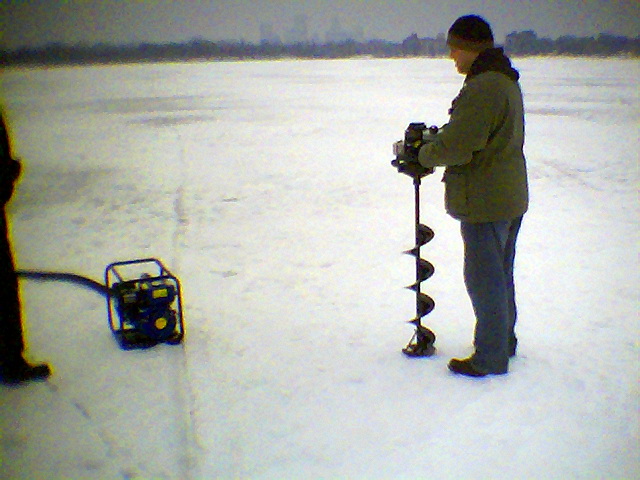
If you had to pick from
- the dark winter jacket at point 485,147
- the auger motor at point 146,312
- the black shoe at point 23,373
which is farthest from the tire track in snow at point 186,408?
the dark winter jacket at point 485,147

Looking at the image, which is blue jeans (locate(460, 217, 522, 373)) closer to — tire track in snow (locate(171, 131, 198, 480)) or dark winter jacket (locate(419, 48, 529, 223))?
dark winter jacket (locate(419, 48, 529, 223))

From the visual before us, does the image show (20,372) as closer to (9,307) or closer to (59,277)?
(9,307)

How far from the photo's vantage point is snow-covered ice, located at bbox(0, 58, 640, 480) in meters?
2.70

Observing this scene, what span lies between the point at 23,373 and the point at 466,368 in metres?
2.46

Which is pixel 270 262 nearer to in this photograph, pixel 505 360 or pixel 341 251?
pixel 341 251

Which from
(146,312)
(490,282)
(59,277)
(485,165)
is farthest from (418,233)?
(59,277)

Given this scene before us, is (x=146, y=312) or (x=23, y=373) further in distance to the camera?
(x=146, y=312)

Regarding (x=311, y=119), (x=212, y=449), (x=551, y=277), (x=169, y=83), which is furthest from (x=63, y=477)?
(x=169, y=83)

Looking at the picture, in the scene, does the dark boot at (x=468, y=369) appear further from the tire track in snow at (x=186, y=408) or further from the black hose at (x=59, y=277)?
the black hose at (x=59, y=277)

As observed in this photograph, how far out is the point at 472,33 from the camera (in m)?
2.79

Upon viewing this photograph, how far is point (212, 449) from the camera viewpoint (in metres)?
2.73

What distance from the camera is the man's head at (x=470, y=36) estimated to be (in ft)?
9.16

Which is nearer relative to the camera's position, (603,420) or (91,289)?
(603,420)

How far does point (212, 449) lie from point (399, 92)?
68.4 ft
